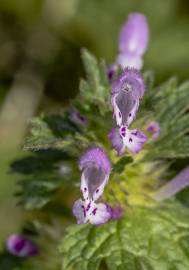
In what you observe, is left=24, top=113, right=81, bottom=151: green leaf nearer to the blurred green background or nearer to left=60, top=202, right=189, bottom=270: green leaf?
left=60, top=202, right=189, bottom=270: green leaf

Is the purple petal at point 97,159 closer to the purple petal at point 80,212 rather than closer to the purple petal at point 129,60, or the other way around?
the purple petal at point 80,212

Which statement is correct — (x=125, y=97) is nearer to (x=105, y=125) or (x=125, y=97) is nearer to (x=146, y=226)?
(x=105, y=125)

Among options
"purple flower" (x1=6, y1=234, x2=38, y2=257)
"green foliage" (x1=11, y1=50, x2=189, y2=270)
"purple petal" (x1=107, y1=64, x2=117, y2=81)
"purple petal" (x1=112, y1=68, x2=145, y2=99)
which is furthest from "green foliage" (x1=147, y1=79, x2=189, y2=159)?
"purple flower" (x1=6, y1=234, x2=38, y2=257)

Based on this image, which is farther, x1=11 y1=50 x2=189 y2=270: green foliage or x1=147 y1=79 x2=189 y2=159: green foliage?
x1=147 y1=79 x2=189 y2=159: green foliage

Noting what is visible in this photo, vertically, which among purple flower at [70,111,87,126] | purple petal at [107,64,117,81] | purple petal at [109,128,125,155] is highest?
purple petal at [107,64,117,81]

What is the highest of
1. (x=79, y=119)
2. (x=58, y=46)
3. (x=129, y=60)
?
(x=58, y=46)

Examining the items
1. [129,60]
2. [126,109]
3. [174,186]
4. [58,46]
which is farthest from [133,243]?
[58,46]

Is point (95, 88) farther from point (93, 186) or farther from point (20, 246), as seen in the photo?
point (20, 246)

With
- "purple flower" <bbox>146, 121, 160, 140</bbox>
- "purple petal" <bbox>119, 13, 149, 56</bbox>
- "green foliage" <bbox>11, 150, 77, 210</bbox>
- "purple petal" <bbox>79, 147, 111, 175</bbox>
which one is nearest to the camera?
"purple petal" <bbox>79, 147, 111, 175</bbox>

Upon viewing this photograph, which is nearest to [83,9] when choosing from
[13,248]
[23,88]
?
[23,88]
